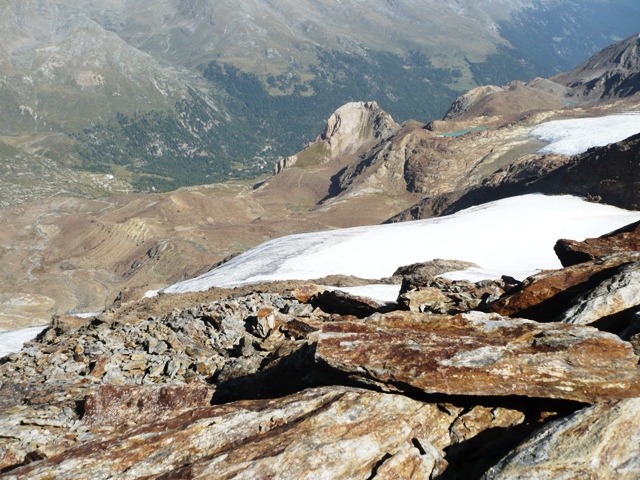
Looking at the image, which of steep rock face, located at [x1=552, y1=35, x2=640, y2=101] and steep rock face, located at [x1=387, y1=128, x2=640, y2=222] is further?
steep rock face, located at [x1=552, y1=35, x2=640, y2=101]

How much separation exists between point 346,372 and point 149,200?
13828cm

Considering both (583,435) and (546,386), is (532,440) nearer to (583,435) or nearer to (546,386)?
(583,435)

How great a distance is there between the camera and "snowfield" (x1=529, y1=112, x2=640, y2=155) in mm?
77500

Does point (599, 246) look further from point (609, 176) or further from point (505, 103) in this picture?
point (505, 103)

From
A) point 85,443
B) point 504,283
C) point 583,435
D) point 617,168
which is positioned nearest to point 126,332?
point 85,443

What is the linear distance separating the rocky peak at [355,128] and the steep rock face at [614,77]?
6128 centimetres

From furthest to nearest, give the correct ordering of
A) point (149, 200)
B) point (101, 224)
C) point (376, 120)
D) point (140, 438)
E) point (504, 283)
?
point (376, 120)
point (149, 200)
point (101, 224)
point (504, 283)
point (140, 438)

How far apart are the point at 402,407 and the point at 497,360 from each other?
2210 mm

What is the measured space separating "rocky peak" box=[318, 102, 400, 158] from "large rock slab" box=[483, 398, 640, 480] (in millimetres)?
157882

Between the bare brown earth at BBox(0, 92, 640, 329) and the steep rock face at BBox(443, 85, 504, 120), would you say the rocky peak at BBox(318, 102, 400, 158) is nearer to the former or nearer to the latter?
the bare brown earth at BBox(0, 92, 640, 329)

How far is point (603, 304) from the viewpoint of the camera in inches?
527

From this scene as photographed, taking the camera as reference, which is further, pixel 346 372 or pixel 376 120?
pixel 376 120

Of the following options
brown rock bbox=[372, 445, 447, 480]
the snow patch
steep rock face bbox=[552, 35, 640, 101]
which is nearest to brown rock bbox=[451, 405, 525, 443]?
brown rock bbox=[372, 445, 447, 480]

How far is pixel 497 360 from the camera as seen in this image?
10.9 m
